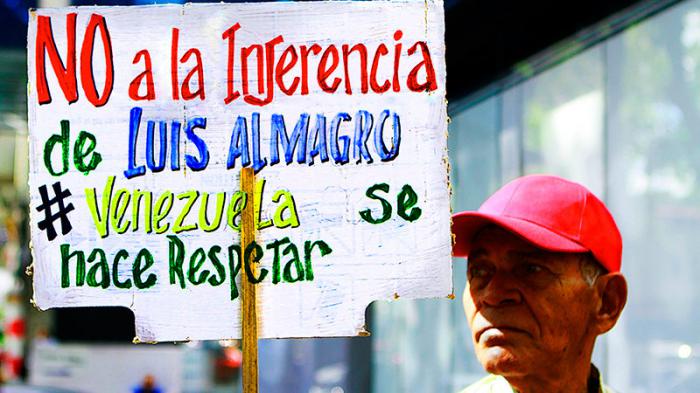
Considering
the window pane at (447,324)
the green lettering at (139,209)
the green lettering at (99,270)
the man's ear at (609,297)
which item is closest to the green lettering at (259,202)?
the green lettering at (139,209)

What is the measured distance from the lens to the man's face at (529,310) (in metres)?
2.30

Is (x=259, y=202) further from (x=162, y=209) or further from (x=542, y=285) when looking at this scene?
(x=542, y=285)

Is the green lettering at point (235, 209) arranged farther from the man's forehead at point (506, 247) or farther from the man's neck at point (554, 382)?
the man's neck at point (554, 382)

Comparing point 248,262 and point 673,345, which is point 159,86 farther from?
point 673,345

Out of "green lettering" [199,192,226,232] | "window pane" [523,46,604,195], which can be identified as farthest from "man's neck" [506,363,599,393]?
"window pane" [523,46,604,195]

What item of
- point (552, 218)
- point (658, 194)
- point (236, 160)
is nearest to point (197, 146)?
point (236, 160)

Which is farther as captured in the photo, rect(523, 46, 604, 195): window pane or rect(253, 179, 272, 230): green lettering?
rect(523, 46, 604, 195): window pane

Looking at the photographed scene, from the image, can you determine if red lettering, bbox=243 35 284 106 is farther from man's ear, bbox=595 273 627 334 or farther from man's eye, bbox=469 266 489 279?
man's ear, bbox=595 273 627 334

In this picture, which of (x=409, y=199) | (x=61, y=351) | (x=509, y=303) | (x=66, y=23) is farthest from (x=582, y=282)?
(x=61, y=351)

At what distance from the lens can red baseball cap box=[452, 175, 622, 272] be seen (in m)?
2.30

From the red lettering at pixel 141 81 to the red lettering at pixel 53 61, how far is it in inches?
5.1

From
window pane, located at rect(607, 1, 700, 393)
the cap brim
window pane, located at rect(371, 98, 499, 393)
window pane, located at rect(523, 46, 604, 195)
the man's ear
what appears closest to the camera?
the cap brim

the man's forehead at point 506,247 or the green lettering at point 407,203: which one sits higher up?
the green lettering at point 407,203

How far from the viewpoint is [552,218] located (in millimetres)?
2352
